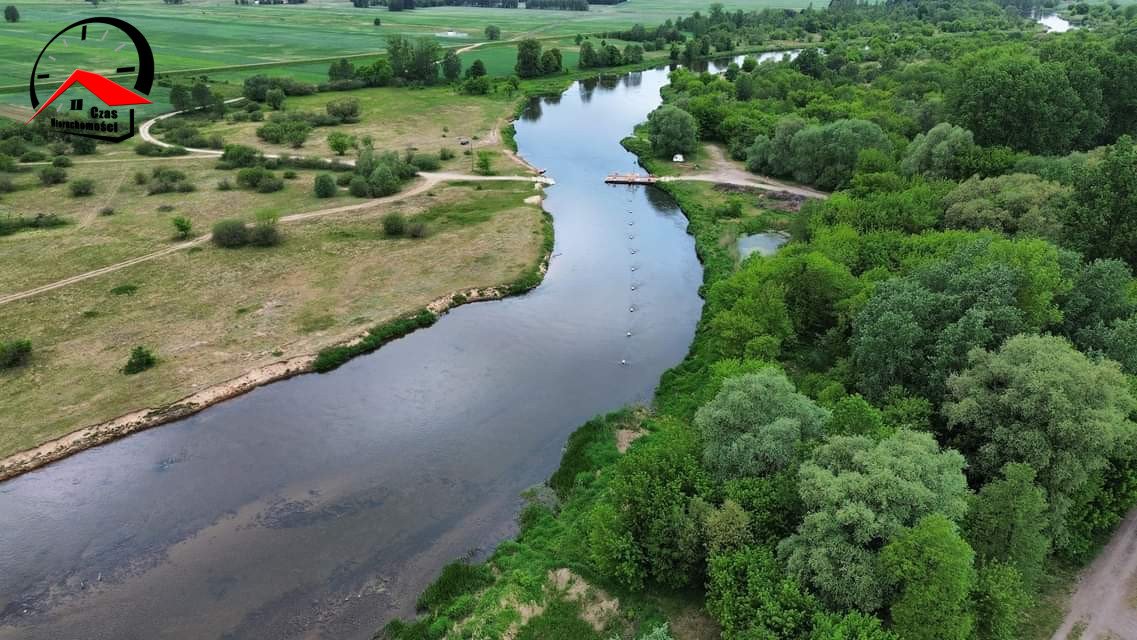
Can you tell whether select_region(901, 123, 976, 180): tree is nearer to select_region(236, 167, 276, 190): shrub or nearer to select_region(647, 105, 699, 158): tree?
select_region(647, 105, 699, 158): tree

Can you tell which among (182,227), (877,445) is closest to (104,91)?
(182,227)

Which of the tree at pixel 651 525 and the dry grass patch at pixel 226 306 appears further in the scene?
the dry grass patch at pixel 226 306

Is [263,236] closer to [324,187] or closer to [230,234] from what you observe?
[230,234]

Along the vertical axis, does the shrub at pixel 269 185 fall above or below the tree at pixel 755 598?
above

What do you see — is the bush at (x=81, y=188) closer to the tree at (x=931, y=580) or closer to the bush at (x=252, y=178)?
the bush at (x=252, y=178)

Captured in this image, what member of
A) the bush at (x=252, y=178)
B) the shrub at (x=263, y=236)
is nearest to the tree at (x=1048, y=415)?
the shrub at (x=263, y=236)

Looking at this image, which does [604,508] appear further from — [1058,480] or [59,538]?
[59,538]

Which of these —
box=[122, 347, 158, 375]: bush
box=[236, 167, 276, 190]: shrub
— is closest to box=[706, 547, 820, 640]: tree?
box=[122, 347, 158, 375]: bush
